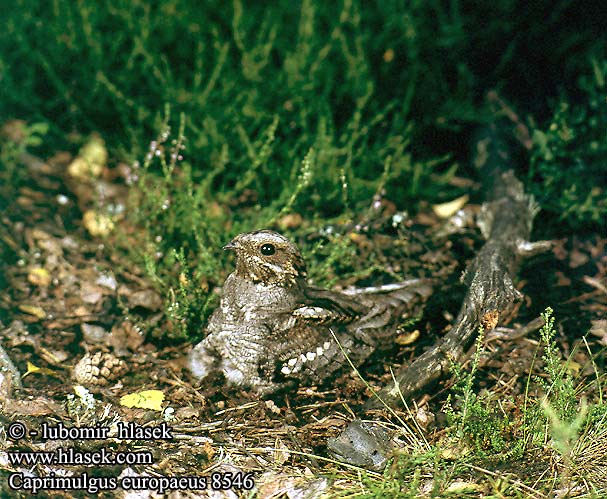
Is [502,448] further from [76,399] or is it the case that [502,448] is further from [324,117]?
[324,117]

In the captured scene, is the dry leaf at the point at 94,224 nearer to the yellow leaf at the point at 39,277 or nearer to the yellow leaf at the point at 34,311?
the yellow leaf at the point at 39,277

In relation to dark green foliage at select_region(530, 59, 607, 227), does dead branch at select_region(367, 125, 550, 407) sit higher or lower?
lower

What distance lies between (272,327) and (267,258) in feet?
1.23

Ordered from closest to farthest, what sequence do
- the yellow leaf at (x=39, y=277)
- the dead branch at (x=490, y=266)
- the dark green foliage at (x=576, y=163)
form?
the dead branch at (x=490, y=266), the yellow leaf at (x=39, y=277), the dark green foliage at (x=576, y=163)

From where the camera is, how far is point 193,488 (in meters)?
3.53

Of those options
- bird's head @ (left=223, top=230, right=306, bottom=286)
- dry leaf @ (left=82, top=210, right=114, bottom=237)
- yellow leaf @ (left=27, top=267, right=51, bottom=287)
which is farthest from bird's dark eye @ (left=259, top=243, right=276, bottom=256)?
yellow leaf @ (left=27, top=267, right=51, bottom=287)

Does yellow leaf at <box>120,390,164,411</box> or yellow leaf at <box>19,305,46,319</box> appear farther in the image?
yellow leaf at <box>19,305,46,319</box>

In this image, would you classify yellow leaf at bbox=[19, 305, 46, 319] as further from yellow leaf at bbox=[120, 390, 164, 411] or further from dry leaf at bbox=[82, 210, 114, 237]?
yellow leaf at bbox=[120, 390, 164, 411]

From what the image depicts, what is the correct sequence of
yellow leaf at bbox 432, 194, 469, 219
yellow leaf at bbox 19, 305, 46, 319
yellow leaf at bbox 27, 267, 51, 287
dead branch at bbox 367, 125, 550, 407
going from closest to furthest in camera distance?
dead branch at bbox 367, 125, 550, 407 < yellow leaf at bbox 19, 305, 46, 319 < yellow leaf at bbox 27, 267, 51, 287 < yellow leaf at bbox 432, 194, 469, 219

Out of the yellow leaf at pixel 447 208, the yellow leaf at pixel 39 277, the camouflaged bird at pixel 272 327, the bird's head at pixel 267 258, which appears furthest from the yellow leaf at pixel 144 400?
the yellow leaf at pixel 447 208

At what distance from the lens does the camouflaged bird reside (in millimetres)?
4074

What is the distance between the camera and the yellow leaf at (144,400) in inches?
158

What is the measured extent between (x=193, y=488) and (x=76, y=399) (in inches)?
33.4

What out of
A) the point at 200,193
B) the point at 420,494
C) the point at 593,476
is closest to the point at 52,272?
the point at 200,193
